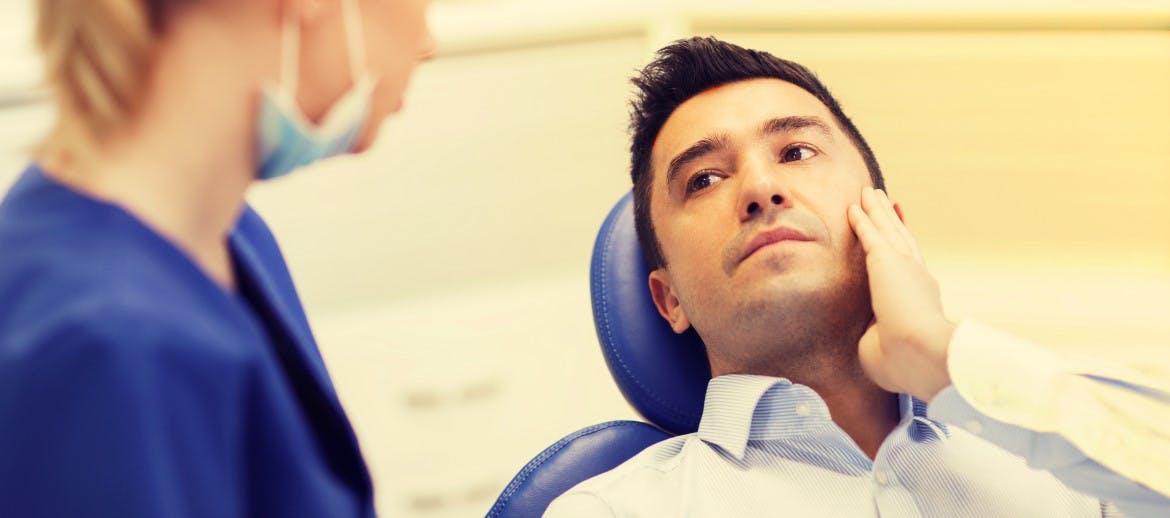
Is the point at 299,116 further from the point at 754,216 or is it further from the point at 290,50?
the point at 754,216

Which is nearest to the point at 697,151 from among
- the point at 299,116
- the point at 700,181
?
the point at 700,181

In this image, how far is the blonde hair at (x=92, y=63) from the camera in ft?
1.91

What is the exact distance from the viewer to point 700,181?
1.29m

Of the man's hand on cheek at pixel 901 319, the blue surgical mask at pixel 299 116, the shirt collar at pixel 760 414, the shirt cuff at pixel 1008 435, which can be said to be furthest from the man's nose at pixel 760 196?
the blue surgical mask at pixel 299 116

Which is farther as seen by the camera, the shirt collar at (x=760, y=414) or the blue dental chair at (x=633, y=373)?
the blue dental chair at (x=633, y=373)

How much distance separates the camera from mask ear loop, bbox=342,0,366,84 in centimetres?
69

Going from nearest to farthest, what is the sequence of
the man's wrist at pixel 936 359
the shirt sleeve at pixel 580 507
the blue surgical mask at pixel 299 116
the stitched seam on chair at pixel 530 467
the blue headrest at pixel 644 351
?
the blue surgical mask at pixel 299 116
the man's wrist at pixel 936 359
the shirt sleeve at pixel 580 507
the stitched seam on chair at pixel 530 467
the blue headrest at pixel 644 351

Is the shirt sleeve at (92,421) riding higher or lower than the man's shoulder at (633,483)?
higher

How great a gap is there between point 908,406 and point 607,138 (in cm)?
103

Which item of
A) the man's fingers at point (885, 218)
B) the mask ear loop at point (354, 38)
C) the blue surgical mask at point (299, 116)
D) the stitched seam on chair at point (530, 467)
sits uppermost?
the mask ear loop at point (354, 38)

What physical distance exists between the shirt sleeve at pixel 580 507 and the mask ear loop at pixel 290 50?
62cm

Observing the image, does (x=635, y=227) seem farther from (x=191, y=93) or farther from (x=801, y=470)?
(x=191, y=93)

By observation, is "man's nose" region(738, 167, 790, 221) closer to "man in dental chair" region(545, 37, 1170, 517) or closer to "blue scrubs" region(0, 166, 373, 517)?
"man in dental chair" region(545, 37, 1170, 517)

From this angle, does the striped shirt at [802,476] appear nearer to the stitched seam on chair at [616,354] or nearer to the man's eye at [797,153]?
the stitched seam on chair at [616,354]
